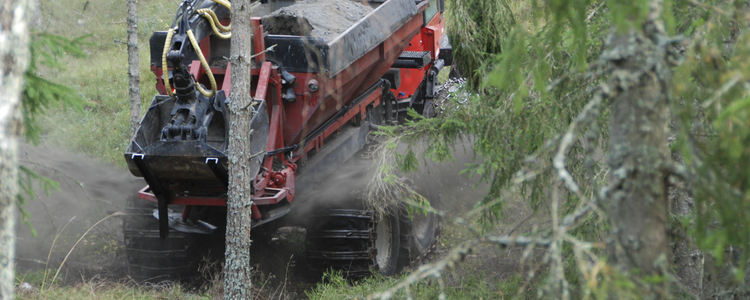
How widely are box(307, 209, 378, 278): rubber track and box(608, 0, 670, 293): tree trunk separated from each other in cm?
437

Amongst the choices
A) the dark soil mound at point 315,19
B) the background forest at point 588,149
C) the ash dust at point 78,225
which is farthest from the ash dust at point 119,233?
the dark soil mound at point 315,19

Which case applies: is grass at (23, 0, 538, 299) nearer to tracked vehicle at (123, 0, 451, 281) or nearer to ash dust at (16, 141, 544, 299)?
ash dust at (16, 141, 544, 299)

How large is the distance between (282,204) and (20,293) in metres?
2.51

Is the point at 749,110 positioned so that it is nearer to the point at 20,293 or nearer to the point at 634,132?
the point at 634,132

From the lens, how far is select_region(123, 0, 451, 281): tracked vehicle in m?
5.45

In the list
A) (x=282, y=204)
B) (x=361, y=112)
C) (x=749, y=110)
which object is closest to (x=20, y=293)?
(x=282, y=204)

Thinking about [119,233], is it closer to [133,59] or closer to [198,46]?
[133,59]

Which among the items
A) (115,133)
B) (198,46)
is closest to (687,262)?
(198,46)

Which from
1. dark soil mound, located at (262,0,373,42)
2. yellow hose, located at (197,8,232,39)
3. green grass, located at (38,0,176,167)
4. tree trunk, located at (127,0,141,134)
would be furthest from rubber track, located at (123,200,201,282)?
tree trunk, located at (127,0,141,134)

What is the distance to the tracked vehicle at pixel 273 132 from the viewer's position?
17.9 ft

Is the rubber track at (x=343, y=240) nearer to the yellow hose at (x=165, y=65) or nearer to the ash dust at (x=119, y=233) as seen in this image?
the ash dust at (x=119, y=233)

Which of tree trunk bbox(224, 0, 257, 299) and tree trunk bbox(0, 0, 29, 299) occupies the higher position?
tree trunk bbox(0, 0, 29, 299)

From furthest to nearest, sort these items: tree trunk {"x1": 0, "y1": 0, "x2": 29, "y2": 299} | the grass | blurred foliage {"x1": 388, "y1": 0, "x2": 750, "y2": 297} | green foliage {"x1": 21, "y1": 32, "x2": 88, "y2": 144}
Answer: the grass → green foliage {"x1": 21, "y1": 32, "x2": 88, "y2": 144} → tree trunk {"x1": 0, "y1": 0, "x2": 29, "y2": 299} → blurred foliage {"x1": 388, "y1": 0, "x2": 750, "y2": 297}

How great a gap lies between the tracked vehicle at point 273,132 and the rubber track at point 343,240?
0.4 inches
